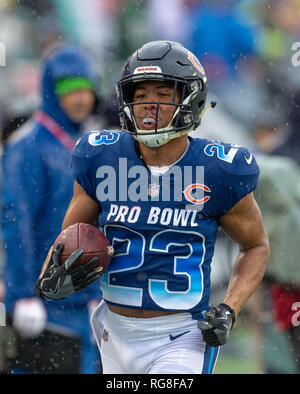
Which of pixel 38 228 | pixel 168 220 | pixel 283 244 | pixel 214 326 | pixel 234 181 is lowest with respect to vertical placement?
pixel 283 244

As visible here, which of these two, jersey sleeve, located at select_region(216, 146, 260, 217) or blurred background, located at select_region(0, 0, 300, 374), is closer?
jersey sleeve, located at select_region(216, 146, 260, 217)

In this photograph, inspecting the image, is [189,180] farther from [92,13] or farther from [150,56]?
[92,13]

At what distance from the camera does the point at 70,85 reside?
14.0ft

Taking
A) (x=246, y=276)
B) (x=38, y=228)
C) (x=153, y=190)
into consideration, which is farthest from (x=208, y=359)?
(x=38, y=228)

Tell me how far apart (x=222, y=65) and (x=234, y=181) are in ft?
10.6

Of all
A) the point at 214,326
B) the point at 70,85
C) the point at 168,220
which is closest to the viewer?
the point at 214,326

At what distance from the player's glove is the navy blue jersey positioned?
0.14 meters

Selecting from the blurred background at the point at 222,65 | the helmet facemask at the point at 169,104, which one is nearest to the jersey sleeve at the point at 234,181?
the helmet facemask at the point at 169,104

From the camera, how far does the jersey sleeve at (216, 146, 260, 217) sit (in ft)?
9.16

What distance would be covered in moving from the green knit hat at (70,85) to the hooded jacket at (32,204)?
0.87ft

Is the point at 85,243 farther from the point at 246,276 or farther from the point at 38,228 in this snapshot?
the point at 38,228

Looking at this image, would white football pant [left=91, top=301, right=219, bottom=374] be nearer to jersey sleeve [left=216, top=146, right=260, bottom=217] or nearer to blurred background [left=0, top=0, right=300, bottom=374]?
jersey sleeve [left=216, top=146, right=260, bottom=217]

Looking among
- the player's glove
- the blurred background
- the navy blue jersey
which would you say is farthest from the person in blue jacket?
the player's glove

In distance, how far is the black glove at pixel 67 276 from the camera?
267 centimetres
